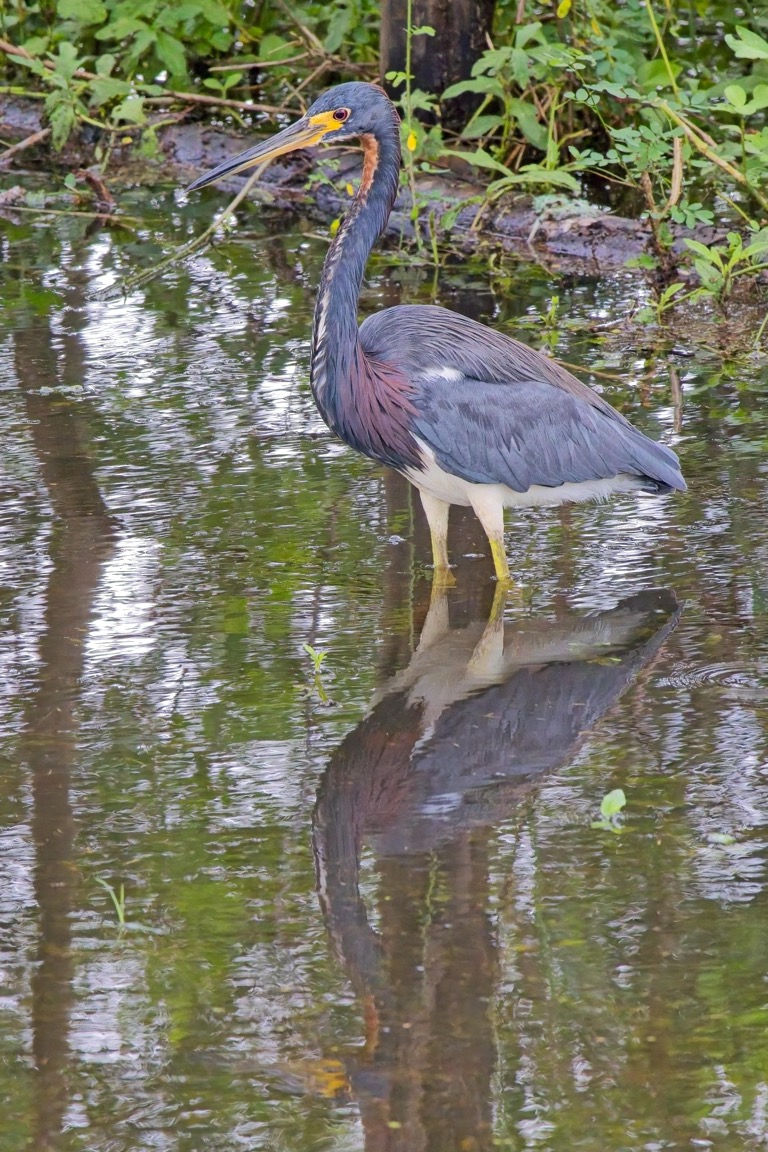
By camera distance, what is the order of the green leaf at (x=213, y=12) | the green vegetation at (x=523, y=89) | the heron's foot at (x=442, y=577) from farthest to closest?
the green leaf at (x=213, y=12), the green vegetation at (x=523, y=89), the heron's foot at (x=442, y=577)

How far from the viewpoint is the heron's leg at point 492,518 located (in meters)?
5.62

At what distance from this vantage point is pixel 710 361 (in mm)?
7766

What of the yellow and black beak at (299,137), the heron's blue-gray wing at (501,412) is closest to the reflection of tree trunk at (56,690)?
the heron's blue-gray wing at (501,412)

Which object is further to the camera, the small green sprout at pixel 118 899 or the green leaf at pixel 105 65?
the green leaf at pixel 105 65

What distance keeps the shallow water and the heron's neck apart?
75 centimetres

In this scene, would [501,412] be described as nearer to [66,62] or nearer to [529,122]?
[529,122]

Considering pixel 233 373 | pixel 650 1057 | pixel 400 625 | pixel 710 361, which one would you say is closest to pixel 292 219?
pixel 233 373

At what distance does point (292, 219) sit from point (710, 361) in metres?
3.80

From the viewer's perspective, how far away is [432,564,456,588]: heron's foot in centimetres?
571

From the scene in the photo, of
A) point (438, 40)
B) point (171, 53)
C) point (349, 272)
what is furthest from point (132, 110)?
point (349, 272)

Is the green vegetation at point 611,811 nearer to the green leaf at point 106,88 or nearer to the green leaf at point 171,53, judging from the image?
the green leaf at point 106,88

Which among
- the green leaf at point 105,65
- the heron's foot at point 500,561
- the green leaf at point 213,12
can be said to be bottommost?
the heron's foot at point 500,561

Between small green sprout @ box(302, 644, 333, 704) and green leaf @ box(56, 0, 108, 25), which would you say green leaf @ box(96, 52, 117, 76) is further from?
small green sprout @ box(302, 644, 333, 704)

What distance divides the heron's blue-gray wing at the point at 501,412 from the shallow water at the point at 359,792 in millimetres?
371
